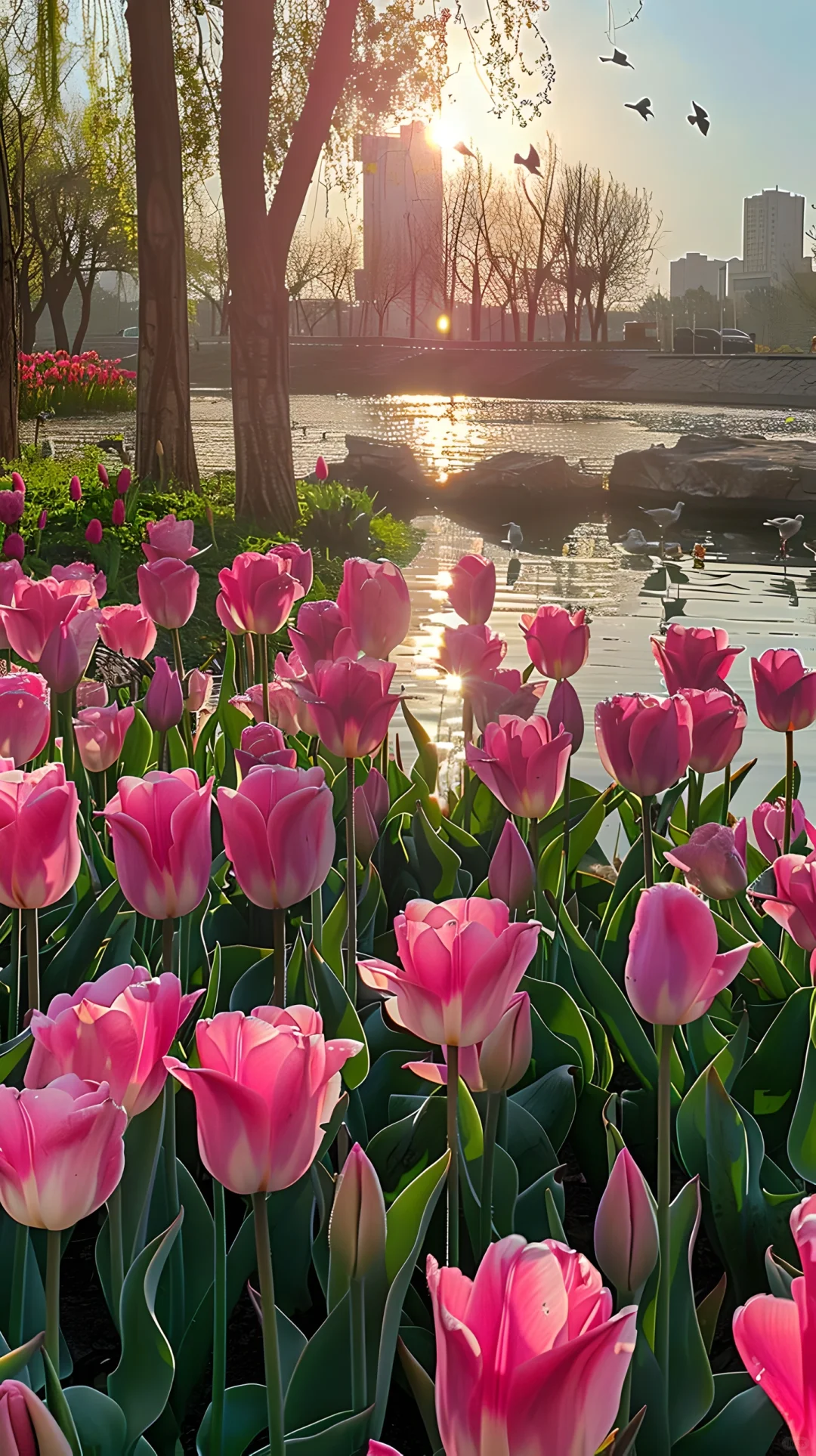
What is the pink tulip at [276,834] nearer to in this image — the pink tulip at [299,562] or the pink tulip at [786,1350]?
the pink tulip at [786,1350]

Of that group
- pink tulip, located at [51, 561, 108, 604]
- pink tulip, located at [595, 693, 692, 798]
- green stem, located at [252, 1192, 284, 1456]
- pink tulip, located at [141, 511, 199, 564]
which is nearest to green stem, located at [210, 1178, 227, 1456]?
green stem, located at [252, 1192, 284, 1456]

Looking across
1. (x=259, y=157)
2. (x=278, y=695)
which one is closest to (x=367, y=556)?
(x=259, y=157)

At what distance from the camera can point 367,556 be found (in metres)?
9.15

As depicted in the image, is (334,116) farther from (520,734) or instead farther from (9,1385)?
(9,1385)

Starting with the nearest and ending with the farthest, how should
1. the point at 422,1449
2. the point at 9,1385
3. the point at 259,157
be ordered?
the point at 9,1385 → the point at 422,1449 → the point at 259,157

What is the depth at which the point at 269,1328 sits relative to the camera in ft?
Answer: 3.05

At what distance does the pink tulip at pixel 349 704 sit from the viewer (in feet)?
5.47

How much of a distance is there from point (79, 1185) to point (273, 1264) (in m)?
0.62

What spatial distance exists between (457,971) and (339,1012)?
1.76ft

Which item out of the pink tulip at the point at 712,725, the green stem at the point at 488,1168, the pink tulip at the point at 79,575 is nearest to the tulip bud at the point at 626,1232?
the green stem at the point at 488,1168

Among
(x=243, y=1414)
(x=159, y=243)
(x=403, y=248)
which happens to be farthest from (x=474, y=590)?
(x=403, y=248)

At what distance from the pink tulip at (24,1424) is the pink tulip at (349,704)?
999mm

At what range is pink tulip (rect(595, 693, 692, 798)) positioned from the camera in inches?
67.6

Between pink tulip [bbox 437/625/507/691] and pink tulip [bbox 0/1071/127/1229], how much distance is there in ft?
4.83
